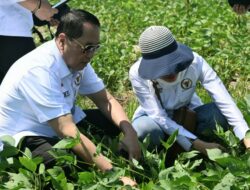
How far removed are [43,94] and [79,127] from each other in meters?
0.54

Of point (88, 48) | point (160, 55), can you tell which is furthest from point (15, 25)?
point (160, 55)

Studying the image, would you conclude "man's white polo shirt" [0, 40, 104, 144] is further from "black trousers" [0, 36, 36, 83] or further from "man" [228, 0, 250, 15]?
"man" [228, 0, 250, 15]

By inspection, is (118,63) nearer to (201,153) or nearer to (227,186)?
(201,153)

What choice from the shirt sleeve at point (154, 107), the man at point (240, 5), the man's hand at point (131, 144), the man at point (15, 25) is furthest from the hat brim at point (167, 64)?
the man at point (240, 5)

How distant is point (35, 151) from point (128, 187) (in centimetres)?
64

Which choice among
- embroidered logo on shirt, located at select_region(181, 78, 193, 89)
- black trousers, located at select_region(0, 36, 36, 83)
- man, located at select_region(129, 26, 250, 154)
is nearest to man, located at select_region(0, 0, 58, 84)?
black trousers, located at select_region(0, 36, 36, 83)

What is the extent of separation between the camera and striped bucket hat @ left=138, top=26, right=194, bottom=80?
325cm

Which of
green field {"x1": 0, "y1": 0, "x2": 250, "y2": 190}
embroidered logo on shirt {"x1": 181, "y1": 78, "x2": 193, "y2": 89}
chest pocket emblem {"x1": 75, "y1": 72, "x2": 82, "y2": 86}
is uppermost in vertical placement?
chest pocket emblem {"x1": 75, "y1": 72, "x2": 82, "y2": 86}

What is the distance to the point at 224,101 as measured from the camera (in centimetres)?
341

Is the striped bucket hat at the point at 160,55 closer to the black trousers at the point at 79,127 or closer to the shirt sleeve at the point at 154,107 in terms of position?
the shirt sleeve at the point at 154,107

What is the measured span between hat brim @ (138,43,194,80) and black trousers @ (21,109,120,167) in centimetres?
48

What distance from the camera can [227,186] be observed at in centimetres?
254

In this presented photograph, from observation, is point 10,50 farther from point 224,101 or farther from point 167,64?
point 224,101

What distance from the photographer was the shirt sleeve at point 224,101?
11.0 ft
